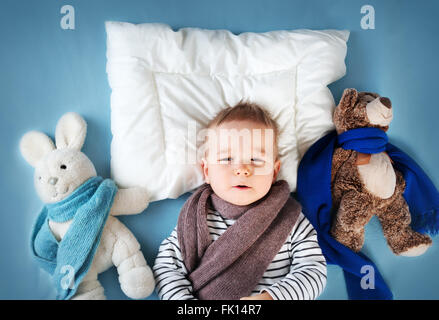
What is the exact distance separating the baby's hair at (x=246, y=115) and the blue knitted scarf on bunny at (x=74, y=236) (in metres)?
0.37

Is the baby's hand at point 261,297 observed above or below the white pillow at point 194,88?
below

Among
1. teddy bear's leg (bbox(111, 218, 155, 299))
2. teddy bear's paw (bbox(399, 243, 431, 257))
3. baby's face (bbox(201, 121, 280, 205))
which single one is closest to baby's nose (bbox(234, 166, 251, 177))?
baby's face (bbox(201, 121, 280, 205))

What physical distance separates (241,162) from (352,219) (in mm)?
380

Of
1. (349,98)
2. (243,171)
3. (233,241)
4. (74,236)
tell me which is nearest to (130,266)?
(74,236)

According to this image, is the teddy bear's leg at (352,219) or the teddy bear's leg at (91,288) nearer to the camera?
the teddy bear's leg at (91,288)

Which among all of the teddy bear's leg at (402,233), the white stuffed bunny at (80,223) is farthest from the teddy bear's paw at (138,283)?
the teddy bear's leg at (402,233)

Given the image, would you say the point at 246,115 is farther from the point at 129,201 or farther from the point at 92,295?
the point at 92,295

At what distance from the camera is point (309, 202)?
3.49 feet

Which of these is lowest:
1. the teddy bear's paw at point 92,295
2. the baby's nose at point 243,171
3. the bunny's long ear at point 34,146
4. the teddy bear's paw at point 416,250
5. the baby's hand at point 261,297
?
the teddy bear's paw at point 92,295

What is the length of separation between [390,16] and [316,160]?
60cm

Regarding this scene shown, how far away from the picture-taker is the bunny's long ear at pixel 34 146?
0.98 meters

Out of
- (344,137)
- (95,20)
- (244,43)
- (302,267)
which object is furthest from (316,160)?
(95,20)

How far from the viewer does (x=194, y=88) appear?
1.06m

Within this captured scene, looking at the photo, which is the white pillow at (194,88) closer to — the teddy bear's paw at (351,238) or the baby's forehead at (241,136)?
the baby's forehead at (241,136)
